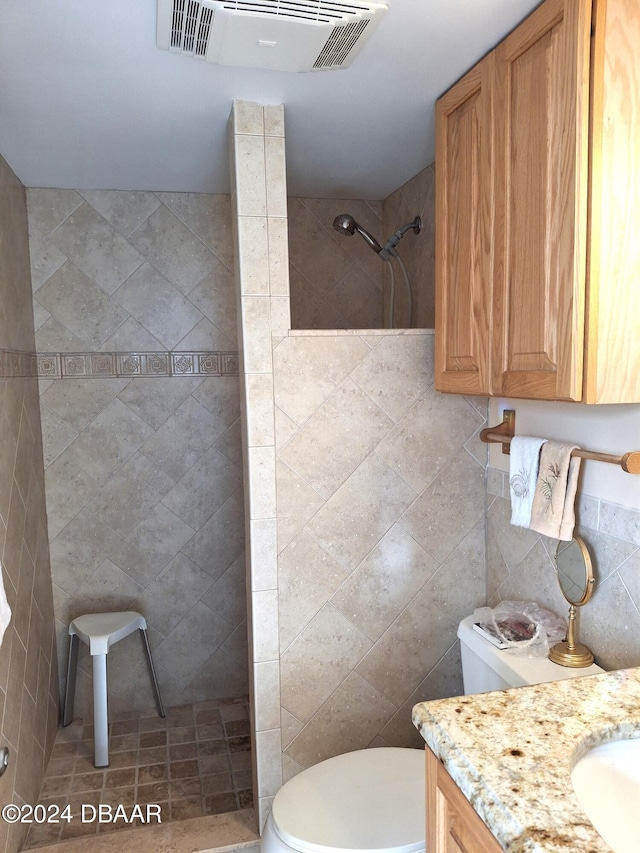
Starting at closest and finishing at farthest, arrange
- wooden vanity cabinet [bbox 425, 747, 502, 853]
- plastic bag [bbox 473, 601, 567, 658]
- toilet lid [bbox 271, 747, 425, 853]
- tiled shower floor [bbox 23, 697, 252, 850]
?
wooden vanity cabinet [bbox 425, 747, 502, 853]
toilet lid [bbox 271, 747, 425, 853]
plastic bag [bbox 473, 601, 567, 658]
tiled shower floor [bbox 23, 697, 252, 850]

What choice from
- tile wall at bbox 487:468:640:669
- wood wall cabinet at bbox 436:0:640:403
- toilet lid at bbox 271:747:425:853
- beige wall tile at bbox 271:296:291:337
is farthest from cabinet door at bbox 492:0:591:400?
toilet lid at bbox 271:747:425:853

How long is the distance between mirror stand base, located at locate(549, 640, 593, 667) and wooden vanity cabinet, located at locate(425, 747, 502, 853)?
2.11 feet

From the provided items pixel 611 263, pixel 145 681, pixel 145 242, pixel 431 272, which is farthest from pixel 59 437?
pixel 611 263

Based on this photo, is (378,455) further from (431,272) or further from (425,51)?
(425,51)

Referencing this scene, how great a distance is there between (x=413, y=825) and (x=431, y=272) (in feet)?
5.63

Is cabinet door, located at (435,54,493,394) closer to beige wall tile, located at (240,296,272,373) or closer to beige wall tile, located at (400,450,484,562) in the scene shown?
beige wall tile, located at (400,450,484,562)

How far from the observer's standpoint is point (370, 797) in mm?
1505

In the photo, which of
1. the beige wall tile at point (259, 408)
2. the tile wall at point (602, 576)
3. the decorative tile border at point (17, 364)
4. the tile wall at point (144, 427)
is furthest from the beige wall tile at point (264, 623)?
the decorative tile border at point (17, 364)

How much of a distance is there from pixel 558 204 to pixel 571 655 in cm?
105

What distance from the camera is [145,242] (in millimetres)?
2609

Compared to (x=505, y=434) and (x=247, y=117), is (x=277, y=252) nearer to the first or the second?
(x=247, y=117)

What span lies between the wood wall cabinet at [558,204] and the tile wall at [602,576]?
374 mm

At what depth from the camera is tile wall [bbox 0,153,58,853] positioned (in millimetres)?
1903

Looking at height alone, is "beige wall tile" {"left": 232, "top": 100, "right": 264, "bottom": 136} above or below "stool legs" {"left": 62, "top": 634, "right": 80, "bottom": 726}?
above
